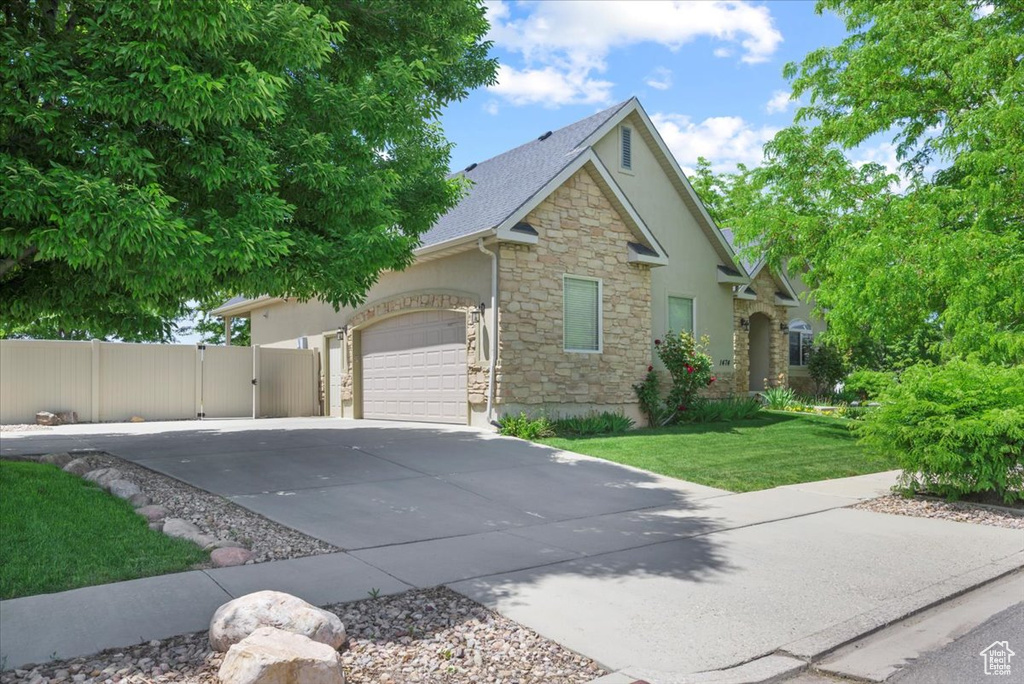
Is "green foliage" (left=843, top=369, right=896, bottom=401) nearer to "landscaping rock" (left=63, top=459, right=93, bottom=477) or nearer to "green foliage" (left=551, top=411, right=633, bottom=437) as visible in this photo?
"green foliage" (left=551, top=411, right=633, bottom=437)

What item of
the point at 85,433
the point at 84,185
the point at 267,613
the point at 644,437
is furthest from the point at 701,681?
the point at 85,433

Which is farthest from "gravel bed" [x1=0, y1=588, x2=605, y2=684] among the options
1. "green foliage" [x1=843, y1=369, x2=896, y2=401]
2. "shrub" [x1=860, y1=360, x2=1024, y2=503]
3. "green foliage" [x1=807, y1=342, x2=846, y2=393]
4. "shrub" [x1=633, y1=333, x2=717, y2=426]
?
"green foliage" [x1=807, y1=342, x2=846, y2=393]

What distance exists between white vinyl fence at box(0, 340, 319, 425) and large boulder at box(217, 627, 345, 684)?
1557 cm

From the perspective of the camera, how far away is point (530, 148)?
19.0 meters

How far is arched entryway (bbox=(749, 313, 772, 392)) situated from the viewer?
2291cm

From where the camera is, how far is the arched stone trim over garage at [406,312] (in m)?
14.5

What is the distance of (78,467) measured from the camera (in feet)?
31.1

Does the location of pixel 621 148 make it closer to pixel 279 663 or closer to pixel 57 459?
pixel 57 459

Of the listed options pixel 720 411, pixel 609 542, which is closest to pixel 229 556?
pixel 609 542

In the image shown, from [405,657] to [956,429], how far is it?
24.1 ft

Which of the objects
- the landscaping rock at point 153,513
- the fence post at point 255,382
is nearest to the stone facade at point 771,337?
the fence post at point 255,382

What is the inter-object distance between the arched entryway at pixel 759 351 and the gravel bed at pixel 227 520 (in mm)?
18192

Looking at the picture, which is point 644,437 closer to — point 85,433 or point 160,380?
point 85,433

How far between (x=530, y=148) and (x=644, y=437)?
27.9 ft
